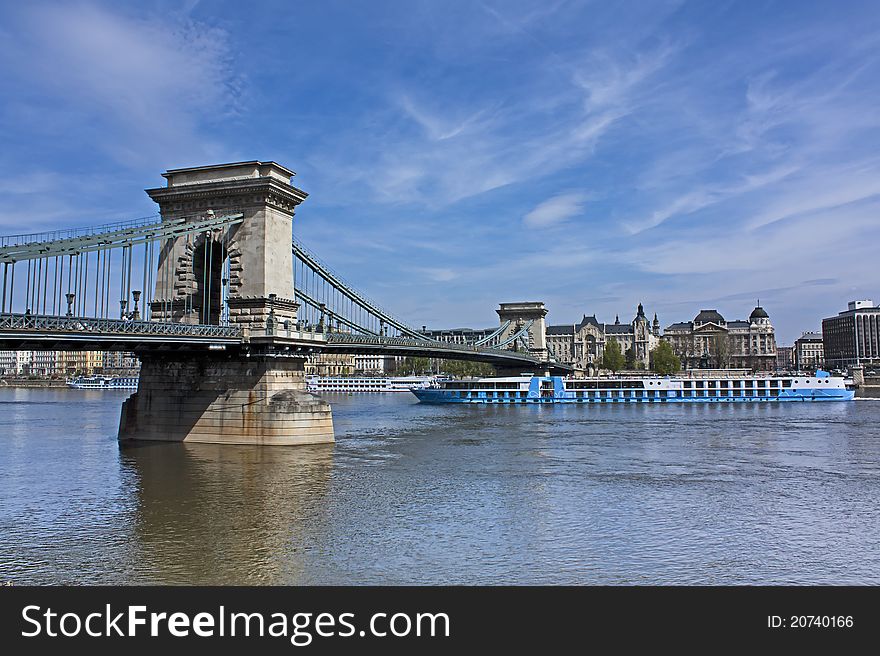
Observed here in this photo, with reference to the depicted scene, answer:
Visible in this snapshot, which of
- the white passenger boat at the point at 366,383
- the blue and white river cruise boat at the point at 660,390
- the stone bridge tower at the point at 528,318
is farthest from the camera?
the white passenger boat at the point at 366,383

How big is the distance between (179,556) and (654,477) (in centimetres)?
1732

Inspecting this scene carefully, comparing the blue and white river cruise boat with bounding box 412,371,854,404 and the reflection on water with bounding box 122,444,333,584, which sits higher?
the blue and white river cruise boat with bounding box 412,371,854,404

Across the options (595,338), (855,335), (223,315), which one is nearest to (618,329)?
(595,338)

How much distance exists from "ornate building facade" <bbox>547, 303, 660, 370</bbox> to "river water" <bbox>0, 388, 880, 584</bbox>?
13719 centimetres

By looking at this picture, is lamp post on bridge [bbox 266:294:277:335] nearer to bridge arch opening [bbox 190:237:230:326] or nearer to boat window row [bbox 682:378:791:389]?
bridge arch opening [bbox 190:237:230:326]

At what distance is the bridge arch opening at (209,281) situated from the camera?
36531mm

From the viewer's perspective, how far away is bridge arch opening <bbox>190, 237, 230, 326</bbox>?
120 ft

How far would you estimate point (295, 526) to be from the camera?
19.6 m

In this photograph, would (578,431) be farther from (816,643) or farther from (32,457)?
(816,643)

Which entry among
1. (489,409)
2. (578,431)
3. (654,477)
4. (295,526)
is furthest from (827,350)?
(295,526)

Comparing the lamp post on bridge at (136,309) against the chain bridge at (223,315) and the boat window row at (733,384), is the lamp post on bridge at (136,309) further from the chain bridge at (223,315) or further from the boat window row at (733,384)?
the boat window row at (733,384)

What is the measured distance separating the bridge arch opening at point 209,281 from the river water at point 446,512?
7008 mm

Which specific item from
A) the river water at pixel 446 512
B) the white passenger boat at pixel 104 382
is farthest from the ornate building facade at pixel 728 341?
the river water at pixel 446 512

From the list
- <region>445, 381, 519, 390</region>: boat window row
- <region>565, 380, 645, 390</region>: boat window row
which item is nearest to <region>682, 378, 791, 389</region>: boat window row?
<region>565, 380, 645, 390</region>: boat window row
